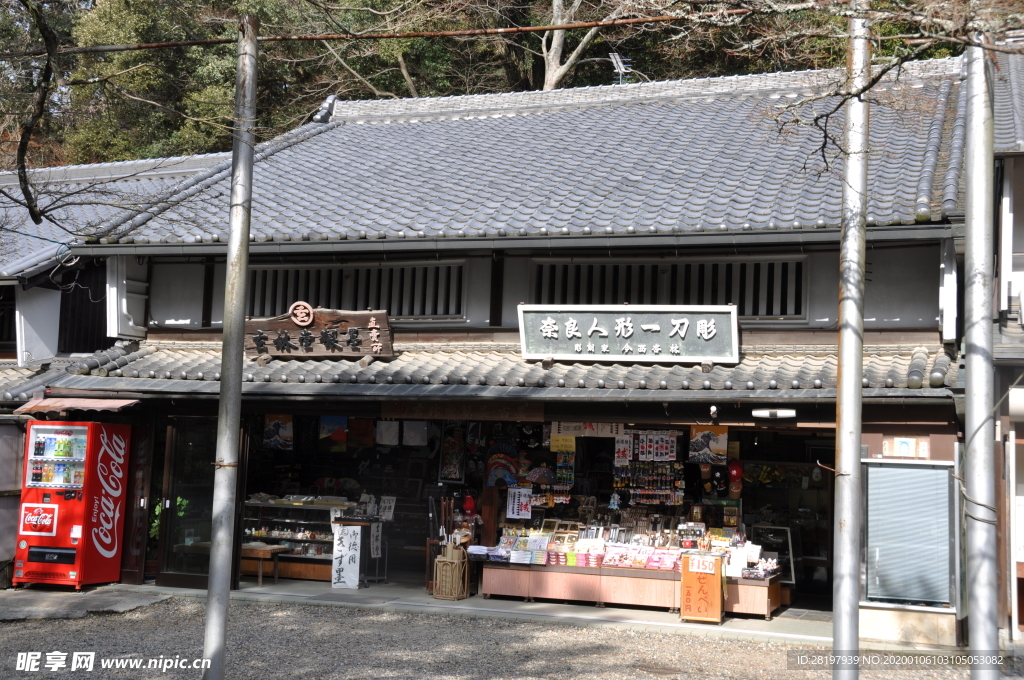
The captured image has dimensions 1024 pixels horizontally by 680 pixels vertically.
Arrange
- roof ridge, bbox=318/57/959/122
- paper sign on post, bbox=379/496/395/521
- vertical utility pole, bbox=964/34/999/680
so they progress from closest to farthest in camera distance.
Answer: vertical utility pole, bbox=964/34/999/680
paper sign on post, bbox=379/496/395/521
roof ridge, bbox=318/57/959/122

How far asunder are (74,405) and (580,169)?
8155 millimetres

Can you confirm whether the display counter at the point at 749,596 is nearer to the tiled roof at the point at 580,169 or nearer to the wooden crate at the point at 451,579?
the wooden crate at the point at 451,579

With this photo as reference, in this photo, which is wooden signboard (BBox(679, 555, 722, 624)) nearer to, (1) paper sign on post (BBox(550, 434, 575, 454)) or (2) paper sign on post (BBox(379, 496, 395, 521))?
(1) paper sign on post (BBox(550, 434, 575, 454))

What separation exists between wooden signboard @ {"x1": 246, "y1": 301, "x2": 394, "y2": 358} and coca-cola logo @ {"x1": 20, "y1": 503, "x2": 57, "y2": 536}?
344 cm

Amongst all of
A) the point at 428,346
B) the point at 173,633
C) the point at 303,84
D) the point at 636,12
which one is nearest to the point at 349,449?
the point at 428,346

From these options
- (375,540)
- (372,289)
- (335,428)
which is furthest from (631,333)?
(335,428)

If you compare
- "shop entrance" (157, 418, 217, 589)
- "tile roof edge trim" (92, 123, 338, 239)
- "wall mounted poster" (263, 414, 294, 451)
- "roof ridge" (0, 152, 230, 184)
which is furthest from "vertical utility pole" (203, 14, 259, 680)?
"roof ridge" (0, 152, 230, 184)

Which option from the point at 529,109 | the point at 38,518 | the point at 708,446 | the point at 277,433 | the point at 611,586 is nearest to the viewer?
the point at 611,586

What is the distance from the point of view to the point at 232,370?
7.41 m

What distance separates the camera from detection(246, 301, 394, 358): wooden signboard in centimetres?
1328

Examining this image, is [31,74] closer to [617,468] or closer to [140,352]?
[140,352]

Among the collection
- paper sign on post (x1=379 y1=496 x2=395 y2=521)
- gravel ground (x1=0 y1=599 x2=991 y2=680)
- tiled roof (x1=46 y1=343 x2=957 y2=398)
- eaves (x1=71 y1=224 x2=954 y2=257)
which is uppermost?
eaves (x1=71 y1=224 x2=954 y2=257)

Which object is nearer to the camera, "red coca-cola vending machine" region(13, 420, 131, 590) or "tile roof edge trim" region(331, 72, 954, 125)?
"red coca-cola vending machine" region(13, 420, 131, 590)

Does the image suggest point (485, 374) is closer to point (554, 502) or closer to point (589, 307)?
point (589, 307)
